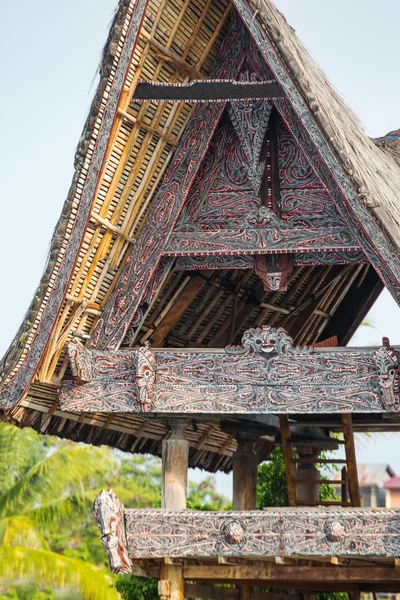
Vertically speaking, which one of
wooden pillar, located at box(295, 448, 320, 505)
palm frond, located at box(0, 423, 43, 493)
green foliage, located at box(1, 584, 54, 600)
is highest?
palm frond, located at box(0, 423, 43, 493)

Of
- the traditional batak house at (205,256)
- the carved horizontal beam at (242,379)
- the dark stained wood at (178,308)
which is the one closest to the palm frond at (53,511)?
the dark stained wood at (178,308)

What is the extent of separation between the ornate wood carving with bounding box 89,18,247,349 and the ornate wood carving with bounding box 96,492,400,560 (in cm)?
131

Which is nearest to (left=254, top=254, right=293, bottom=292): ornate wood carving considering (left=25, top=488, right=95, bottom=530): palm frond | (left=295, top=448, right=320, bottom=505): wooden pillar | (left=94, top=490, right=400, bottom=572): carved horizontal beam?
(left=94, top=490, right=400, bottom=572): carved horizontal beam

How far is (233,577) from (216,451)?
3282 mm

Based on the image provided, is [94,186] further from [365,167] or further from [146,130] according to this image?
[365,167]

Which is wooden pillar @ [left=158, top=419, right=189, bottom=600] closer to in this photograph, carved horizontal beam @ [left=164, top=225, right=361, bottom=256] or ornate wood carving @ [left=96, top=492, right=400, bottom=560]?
ornate wood carving @ [left=96, top=492, right=400, bottom=560]

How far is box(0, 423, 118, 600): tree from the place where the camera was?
14.9m

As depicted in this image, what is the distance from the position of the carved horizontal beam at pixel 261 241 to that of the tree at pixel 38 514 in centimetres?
858

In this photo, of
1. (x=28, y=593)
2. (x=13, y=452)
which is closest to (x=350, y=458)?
(x=13, y=452)

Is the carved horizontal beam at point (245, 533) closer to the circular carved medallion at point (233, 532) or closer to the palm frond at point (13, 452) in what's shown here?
the circular carved medallion at point (233, 532)

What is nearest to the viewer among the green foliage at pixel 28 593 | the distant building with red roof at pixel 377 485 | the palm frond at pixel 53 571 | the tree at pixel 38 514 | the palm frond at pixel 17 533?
the palm frond at pixel 53 571

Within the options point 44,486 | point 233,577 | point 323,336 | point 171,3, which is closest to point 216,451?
point 323,336

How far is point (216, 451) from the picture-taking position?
10477 millimetres

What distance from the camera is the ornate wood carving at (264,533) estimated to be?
653 cm
